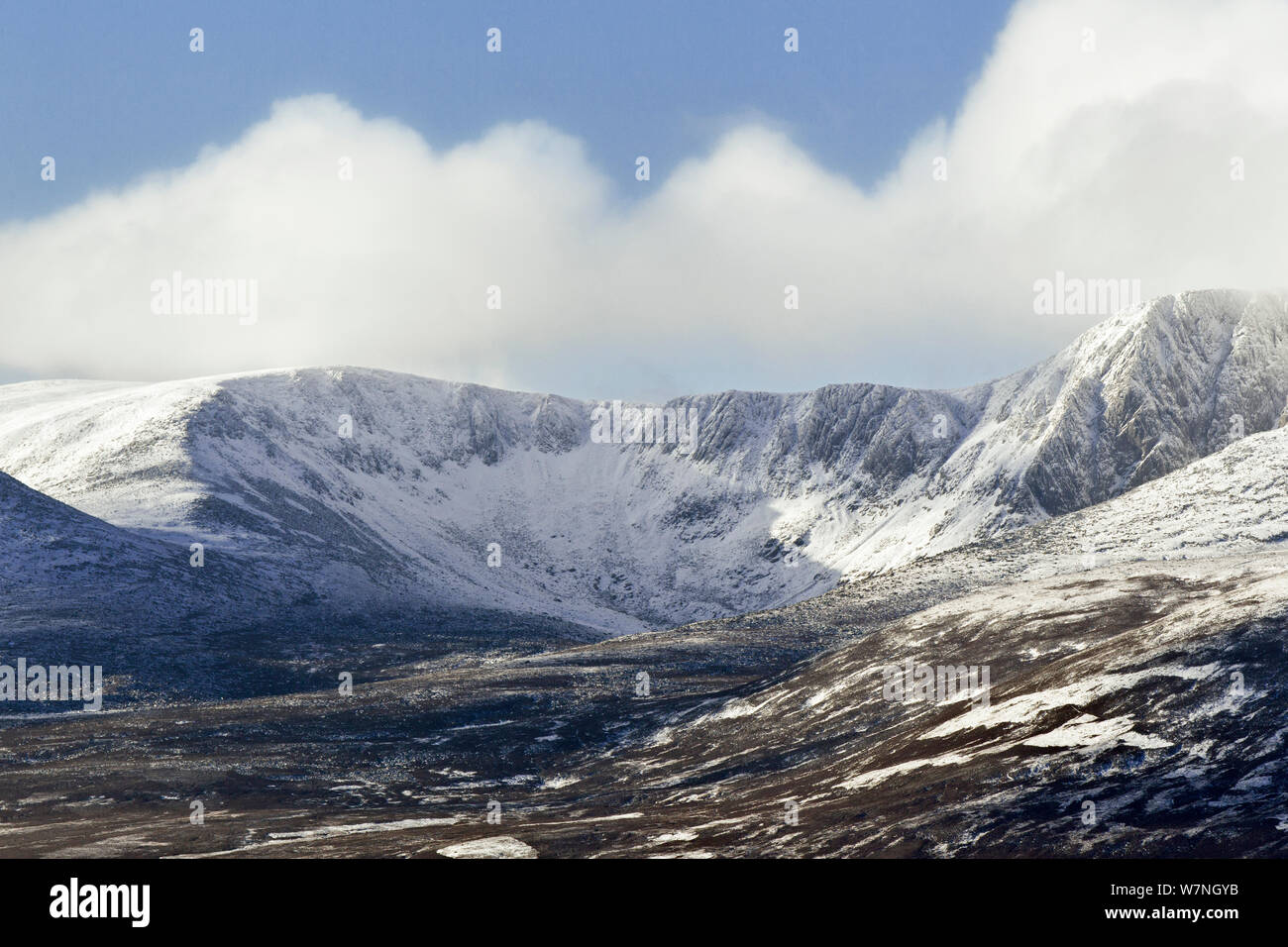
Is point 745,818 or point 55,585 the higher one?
point 55,585

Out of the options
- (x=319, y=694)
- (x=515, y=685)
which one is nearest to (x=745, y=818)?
(x=515, y=685)

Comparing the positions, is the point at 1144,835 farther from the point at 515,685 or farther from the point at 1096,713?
the point at 515,685

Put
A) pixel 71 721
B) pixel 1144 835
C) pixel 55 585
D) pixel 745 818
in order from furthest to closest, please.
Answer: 1. pixel 55 585
2. pixel 71 721
3. pixel 745 818
4. pixel 1144 835

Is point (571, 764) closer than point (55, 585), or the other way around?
point (571, 764)

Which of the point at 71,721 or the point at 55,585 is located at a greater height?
the point at 55,585
